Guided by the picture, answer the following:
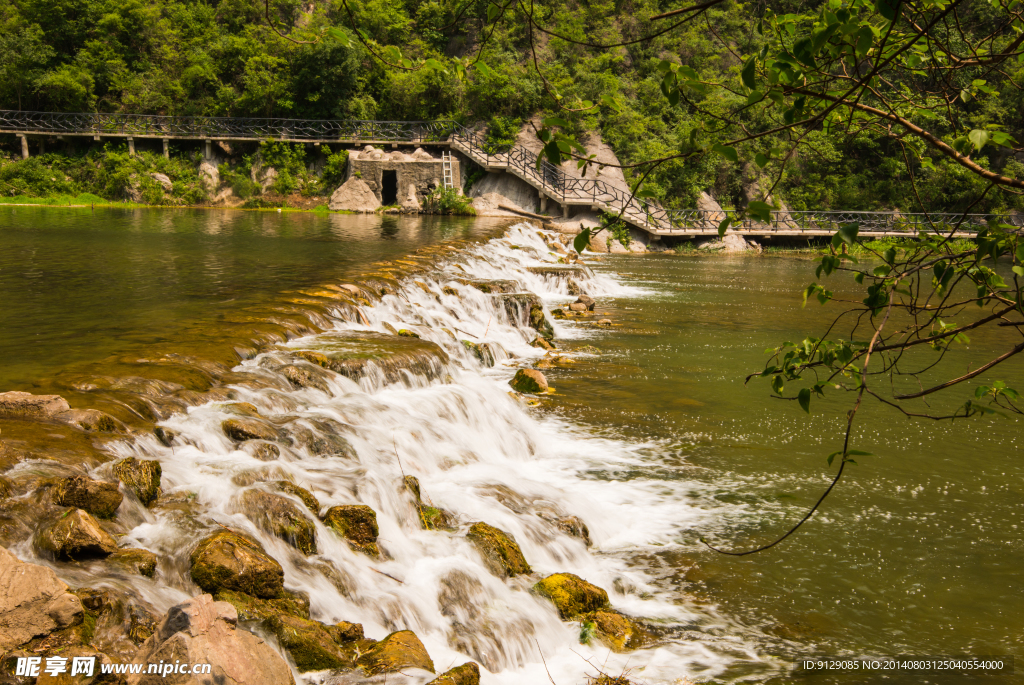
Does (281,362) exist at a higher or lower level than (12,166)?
lower

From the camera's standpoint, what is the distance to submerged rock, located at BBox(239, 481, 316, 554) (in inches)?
188

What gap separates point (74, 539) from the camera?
13.0ft

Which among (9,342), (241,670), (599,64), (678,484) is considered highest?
(599,64)

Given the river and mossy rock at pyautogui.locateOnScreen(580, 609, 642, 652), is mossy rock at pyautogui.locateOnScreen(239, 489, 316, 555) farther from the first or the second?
mossy rock at pyautogui.locateOnScreen(580, 609, 642, 652)

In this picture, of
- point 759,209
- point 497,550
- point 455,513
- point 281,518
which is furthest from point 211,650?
point 455,513

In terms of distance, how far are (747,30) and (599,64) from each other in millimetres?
11726

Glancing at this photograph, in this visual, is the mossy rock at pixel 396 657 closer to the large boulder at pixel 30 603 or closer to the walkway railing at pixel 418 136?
the large boulder at pixel 30 603

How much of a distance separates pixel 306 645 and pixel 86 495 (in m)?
1.71

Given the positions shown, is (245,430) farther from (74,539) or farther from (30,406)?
(74,539)

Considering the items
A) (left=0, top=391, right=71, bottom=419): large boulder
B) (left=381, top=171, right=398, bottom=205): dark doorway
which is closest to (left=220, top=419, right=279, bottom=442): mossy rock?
(left=0, top=391, right=71, bottom=419): large boulder

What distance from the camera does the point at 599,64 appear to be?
38.4m

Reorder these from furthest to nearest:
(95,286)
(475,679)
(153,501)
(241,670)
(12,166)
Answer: (12,166)
(95,286)
(153,501)
(475,679)
(241,670)

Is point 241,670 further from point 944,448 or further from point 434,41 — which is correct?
point 434,41

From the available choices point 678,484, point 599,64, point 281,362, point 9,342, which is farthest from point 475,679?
point 599,64
